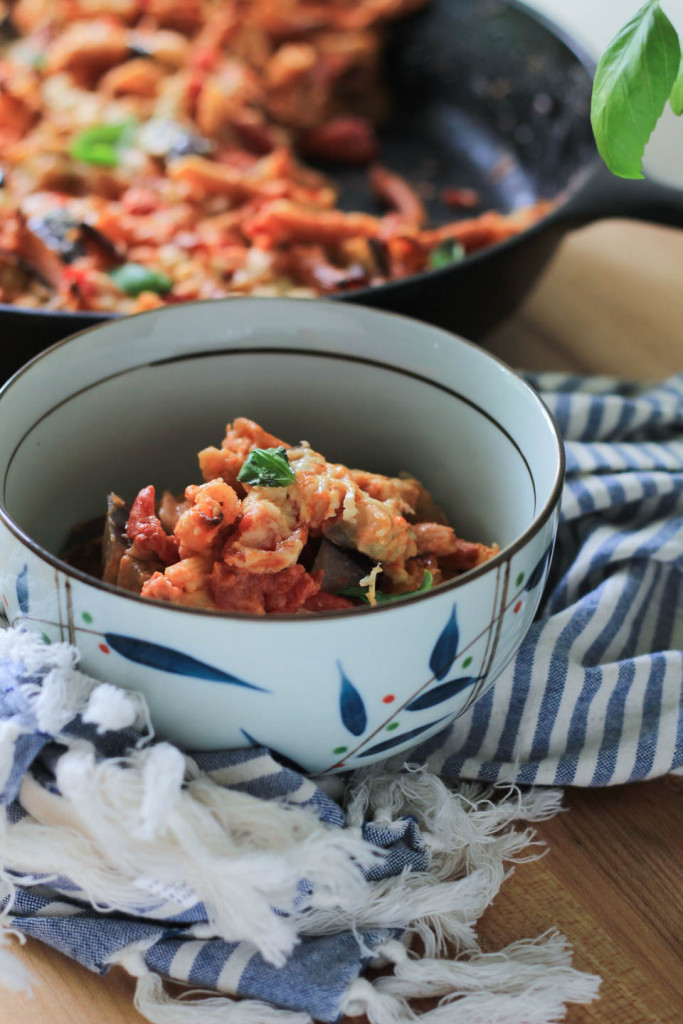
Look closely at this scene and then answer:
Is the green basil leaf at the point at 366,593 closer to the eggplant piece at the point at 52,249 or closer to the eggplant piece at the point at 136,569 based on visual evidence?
the eggplant piece at the point at 136,569

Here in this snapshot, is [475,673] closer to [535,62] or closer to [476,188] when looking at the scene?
[476,188]

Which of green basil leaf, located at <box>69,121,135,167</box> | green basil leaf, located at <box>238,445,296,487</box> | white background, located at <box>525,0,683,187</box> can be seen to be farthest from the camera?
white background, located at <box>525,0,683,187</box>

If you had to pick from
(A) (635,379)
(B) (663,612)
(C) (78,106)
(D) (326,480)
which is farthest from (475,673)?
(C) (78,106)

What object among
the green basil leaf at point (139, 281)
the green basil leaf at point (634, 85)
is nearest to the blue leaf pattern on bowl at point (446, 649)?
the green basil leaf at point (634, 85)

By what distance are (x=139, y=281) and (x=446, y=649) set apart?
708mm

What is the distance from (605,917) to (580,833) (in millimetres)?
72

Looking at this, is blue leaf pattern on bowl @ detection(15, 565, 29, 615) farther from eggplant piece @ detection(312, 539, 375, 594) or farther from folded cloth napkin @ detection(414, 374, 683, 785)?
folded cloth napkin @ detection(414, 374, 683, 785)

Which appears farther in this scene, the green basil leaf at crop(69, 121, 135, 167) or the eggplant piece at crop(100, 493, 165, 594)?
the green basil leaf at crop(69, 121, 135, 167)

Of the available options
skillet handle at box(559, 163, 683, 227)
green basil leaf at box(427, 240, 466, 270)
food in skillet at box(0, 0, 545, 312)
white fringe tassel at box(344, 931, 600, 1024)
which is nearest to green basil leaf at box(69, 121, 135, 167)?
food in skillet at box(0, 0, 545, 312)

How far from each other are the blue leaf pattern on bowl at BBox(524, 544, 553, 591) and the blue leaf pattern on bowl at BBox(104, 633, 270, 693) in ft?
0.62

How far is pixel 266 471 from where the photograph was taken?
2.35ft

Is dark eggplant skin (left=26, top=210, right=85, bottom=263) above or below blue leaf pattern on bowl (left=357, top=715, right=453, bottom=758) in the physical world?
below

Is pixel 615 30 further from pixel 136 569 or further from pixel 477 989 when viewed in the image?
pixel 477 989

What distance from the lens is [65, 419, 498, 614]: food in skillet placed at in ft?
2.26
